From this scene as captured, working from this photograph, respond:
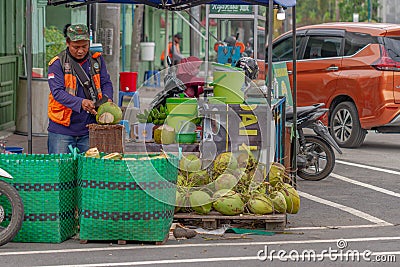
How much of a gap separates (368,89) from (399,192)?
4212 mm

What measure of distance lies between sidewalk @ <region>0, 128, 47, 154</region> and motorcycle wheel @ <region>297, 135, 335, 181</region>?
3972mm

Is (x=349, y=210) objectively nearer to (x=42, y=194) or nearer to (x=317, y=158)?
(x=317, y=158)

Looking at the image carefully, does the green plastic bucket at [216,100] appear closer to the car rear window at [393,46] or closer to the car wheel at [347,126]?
the car rear window at [393,46]

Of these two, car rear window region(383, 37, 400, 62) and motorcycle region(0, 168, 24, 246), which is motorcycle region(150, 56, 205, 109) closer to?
motorcycle region(0, 168, 24, 246)

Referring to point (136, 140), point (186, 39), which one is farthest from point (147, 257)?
point (186, 39)

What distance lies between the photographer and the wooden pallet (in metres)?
8.84

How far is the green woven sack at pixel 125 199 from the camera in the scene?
8.13m

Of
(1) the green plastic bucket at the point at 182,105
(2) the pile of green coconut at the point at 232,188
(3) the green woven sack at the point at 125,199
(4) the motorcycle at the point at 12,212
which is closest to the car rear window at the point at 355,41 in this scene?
(1) the green plastic bucket at the point at 182,105

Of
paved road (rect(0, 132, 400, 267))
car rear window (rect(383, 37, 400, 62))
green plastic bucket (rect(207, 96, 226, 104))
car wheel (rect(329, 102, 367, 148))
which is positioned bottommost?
paved road (rect(0, 132, 400, 267))

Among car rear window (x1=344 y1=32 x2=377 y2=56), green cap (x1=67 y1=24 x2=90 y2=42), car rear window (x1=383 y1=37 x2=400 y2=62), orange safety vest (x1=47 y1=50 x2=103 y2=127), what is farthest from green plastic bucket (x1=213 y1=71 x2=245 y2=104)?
car rear window (x1=344 y1=32 x2=377 y2=56)

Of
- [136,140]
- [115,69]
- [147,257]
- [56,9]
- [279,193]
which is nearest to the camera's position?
[147,257]

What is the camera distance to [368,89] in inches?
611

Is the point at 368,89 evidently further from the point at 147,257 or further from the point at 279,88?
the point at 147,257

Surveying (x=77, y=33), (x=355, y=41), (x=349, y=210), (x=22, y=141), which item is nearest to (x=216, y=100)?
(x=77, y=33)
